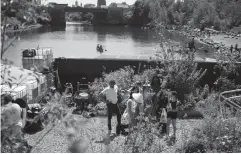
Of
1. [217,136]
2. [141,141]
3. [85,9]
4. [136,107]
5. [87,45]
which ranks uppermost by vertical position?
[85,9]

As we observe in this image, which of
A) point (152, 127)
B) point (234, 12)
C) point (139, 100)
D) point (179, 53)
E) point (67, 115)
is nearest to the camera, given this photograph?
point (67, 115)

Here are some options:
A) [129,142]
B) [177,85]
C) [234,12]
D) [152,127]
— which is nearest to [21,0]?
[129,142]

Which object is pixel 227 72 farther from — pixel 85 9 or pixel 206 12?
pixel 85 9

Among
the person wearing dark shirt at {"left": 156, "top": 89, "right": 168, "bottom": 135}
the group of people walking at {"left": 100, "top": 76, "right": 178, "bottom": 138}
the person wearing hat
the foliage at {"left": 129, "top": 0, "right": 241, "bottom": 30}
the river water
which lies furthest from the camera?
the foliage at {"left": 129, "top": 0, "right": 241, "bottom": 30}

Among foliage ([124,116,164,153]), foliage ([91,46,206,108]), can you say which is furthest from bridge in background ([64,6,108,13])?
foliage ([124,116,164,153])

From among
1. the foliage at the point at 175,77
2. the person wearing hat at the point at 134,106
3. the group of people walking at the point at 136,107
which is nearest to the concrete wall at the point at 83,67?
the foliage at the point at 175,77

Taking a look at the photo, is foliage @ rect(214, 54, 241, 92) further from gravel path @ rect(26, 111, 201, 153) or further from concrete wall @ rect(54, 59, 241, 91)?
concrete wall @ rect(54, 59, 241, 91)

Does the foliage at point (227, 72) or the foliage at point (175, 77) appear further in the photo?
the foliage at point (227, 72)

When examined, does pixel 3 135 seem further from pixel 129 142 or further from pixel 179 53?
pixel 179 53

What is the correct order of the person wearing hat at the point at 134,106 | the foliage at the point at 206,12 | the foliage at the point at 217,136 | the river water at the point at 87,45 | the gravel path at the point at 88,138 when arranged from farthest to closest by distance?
the foliage at the point at 206,12 → the river water at the point at 87,45 → the person wearing hat at the point at 134,106 → the gravel path at the point at 88,138 → the foliage at the point at 217,136

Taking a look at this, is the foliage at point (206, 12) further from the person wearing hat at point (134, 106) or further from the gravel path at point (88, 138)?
the person wearing hat at point (134, 106)

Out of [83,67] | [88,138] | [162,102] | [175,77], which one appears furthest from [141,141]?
[83,67]

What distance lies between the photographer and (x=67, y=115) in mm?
3287

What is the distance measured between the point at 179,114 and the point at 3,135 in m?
8.60
